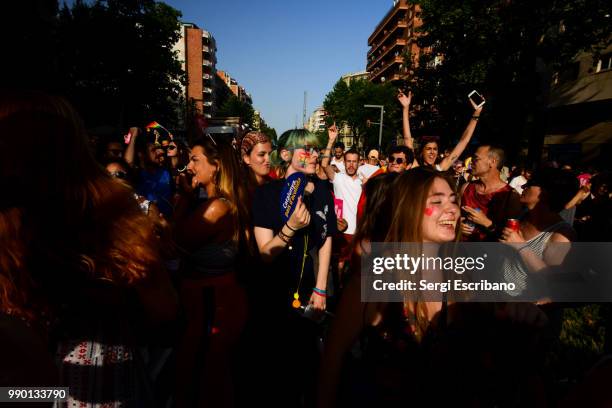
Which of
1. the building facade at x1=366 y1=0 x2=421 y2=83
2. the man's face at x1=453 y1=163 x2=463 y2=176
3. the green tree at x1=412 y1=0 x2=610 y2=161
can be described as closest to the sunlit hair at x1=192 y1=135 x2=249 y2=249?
the man's face at x1=453 y1=163 x2=463 y2=176

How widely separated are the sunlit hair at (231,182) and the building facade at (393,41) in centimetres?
5841

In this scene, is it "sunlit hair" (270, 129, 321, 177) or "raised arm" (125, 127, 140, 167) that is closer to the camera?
"sunlit hair" (270, 129, 321, 177)

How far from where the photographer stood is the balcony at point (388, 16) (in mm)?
63531

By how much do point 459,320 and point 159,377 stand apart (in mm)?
2400

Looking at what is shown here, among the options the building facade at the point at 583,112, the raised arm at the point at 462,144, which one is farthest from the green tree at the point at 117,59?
the building facade at the point at 583,112

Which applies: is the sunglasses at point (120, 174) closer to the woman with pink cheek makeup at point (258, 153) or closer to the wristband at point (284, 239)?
the woman with pink cheek makeup at point (258, 153)

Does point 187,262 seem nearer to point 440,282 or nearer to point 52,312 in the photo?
point 52,312

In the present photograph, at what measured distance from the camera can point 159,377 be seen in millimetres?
2801

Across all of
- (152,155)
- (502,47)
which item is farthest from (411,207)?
(502,47)

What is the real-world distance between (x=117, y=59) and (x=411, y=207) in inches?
1204

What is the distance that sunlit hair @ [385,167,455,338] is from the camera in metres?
1.87

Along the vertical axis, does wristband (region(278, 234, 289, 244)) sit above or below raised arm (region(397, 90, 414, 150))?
below

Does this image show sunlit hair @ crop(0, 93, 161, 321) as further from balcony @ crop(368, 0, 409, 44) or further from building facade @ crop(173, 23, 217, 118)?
building facade @ crop(173, 23, 217, 118)

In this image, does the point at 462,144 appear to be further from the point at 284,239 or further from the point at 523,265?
the point at 284,239
